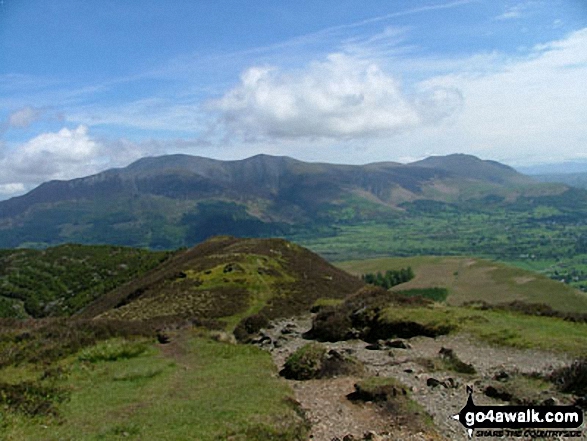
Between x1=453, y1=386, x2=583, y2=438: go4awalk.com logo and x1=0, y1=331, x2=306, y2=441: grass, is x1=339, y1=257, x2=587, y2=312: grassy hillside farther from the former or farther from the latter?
x1=453, y1=386, x2=583, y2=438: go4awalk.com logo

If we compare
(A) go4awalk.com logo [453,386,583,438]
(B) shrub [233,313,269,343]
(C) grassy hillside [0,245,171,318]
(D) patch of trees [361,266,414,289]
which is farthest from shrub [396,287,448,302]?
(A) go4awalk.com logo [453,386,583,438]

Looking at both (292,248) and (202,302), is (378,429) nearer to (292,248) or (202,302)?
(202,302)

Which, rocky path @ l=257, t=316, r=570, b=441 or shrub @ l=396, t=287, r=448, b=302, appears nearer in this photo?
rocky path @ l=257, t=316, r=570, b=441

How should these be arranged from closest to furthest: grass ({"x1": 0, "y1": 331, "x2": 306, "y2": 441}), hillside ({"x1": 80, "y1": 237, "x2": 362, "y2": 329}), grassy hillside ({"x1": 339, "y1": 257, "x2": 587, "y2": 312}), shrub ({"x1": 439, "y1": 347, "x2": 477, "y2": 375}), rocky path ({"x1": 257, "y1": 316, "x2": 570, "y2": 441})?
grass ({"x1": 0, "y1": 331, "x2": 306, "y2": 441}) → rocky path ({"x1": 257, "y1": 316, "x2": 570, "y2": 441}) → shrub ({"x1": 439, "y1": 347, "x2": 477, "y2": 375}) → hillside ({"x1": 80, "y1": 237, "x2": 362, "y2": 329}) → grassy hillside ({"x1": 339, "y1": 257, "x2": 587, "y2": 312})

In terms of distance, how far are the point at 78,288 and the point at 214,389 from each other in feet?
393

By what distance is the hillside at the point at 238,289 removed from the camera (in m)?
57.1

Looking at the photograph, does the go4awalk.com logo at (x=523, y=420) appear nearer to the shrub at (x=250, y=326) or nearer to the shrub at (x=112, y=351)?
the shrub at (x=112, y=351)

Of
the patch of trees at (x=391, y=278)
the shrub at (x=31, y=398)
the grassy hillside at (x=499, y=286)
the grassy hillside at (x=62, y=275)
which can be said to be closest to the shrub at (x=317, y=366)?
the shrub at (x=31, y=398)

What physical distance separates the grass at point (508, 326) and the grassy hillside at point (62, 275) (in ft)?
290

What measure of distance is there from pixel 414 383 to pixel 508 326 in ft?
49.6

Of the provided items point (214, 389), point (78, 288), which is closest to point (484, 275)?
point (78, 288)

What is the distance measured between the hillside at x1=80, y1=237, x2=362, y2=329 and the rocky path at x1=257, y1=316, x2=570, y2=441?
2276cm

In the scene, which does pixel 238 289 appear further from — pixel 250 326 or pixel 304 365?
pixel 304 365

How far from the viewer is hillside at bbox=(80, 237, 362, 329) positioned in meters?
57.1
